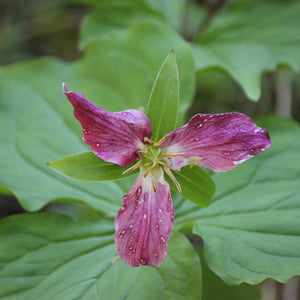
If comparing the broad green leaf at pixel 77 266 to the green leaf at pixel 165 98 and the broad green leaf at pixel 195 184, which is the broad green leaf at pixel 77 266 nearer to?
the broad green leaf at pixel 195 184

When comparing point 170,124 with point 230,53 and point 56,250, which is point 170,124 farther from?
point 230,53

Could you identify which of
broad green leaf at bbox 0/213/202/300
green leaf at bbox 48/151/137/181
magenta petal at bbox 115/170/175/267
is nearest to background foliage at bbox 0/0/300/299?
broad green leaf at bbox 0/213/202/300

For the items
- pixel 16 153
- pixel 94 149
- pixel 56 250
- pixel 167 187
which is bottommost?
pixel 56 250

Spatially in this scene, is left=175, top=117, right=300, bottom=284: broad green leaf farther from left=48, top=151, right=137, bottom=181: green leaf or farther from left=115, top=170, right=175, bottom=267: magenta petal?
left=48, top=151, right=137, bottom=181: green leaf

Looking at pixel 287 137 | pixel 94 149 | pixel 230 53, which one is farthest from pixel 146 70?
pixel 94 149

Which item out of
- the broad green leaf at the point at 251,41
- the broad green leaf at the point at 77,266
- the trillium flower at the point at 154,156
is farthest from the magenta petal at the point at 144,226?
the broad green leaf at the point at 251,41
